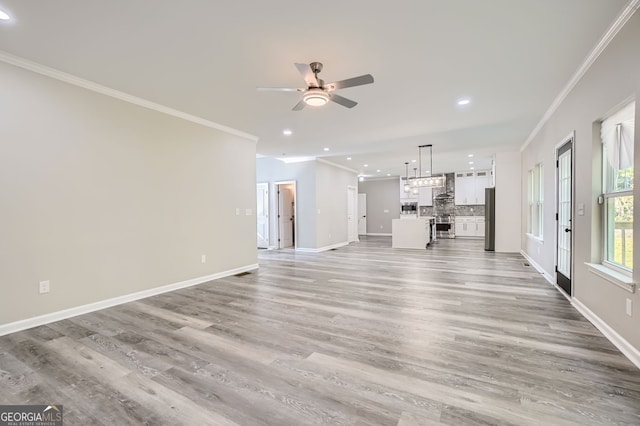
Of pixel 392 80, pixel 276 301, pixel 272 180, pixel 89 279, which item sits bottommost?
pixel 276 301

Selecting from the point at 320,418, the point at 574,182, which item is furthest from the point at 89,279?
the point at 574,182

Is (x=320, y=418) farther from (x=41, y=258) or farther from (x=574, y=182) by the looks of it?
Result: (x=574, y=182)

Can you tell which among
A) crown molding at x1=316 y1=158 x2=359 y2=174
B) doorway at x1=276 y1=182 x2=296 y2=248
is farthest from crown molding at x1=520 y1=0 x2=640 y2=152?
doorway at x1=276 y1=182 x2=296 y2=248

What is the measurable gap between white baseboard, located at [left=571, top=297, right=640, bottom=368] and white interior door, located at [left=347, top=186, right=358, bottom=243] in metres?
7.47

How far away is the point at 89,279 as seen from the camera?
3.45 metres

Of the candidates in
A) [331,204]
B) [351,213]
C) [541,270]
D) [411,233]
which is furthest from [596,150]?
[351,213]

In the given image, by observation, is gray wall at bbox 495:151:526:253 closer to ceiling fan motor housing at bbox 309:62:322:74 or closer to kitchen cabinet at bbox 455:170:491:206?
kitchen cabinet at bbox 455:170:491:206

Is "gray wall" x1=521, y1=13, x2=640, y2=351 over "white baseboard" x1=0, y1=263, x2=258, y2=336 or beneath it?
over

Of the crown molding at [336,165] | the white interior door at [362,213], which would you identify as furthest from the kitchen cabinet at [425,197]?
the crown molding at [336,165]

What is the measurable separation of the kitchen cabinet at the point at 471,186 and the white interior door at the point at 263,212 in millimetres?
7783

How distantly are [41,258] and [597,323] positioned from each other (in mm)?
5712

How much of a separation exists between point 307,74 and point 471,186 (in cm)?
1087

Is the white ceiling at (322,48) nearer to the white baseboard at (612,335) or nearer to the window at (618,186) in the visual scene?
the window at (618,186)

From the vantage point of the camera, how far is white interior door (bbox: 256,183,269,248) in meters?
9.03
